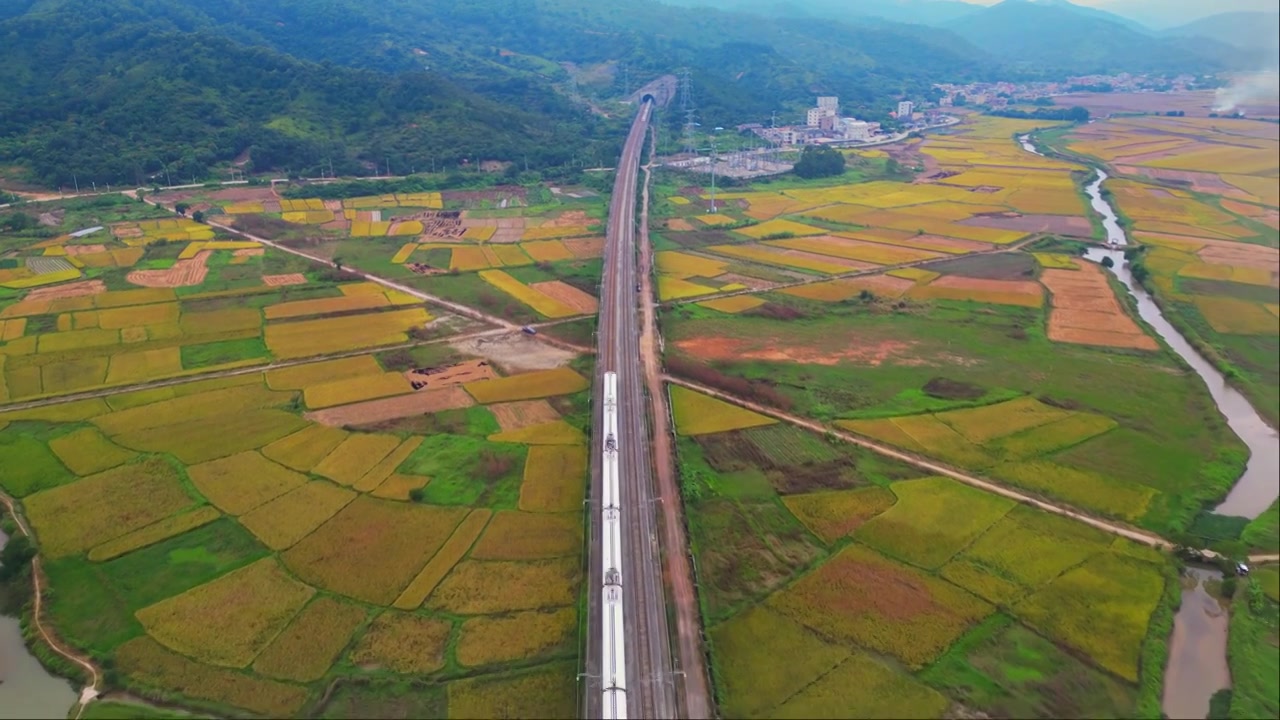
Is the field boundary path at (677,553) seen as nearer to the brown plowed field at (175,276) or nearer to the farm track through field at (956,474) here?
the farm track through field at (956,474)

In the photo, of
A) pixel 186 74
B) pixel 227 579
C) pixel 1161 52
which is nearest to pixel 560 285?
pixel 227 579

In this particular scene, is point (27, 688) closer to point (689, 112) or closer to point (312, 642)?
point (312, 642)

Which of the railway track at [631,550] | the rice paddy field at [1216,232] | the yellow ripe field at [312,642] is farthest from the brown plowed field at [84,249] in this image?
the rice paddy field at [1216,232]

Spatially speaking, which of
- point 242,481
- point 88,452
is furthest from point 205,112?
point 242,481

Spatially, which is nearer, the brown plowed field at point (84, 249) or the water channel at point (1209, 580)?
the water channel at point (1209, 580)

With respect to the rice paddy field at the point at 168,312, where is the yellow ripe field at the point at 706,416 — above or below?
below

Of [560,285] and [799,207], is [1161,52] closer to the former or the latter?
[799,207]
